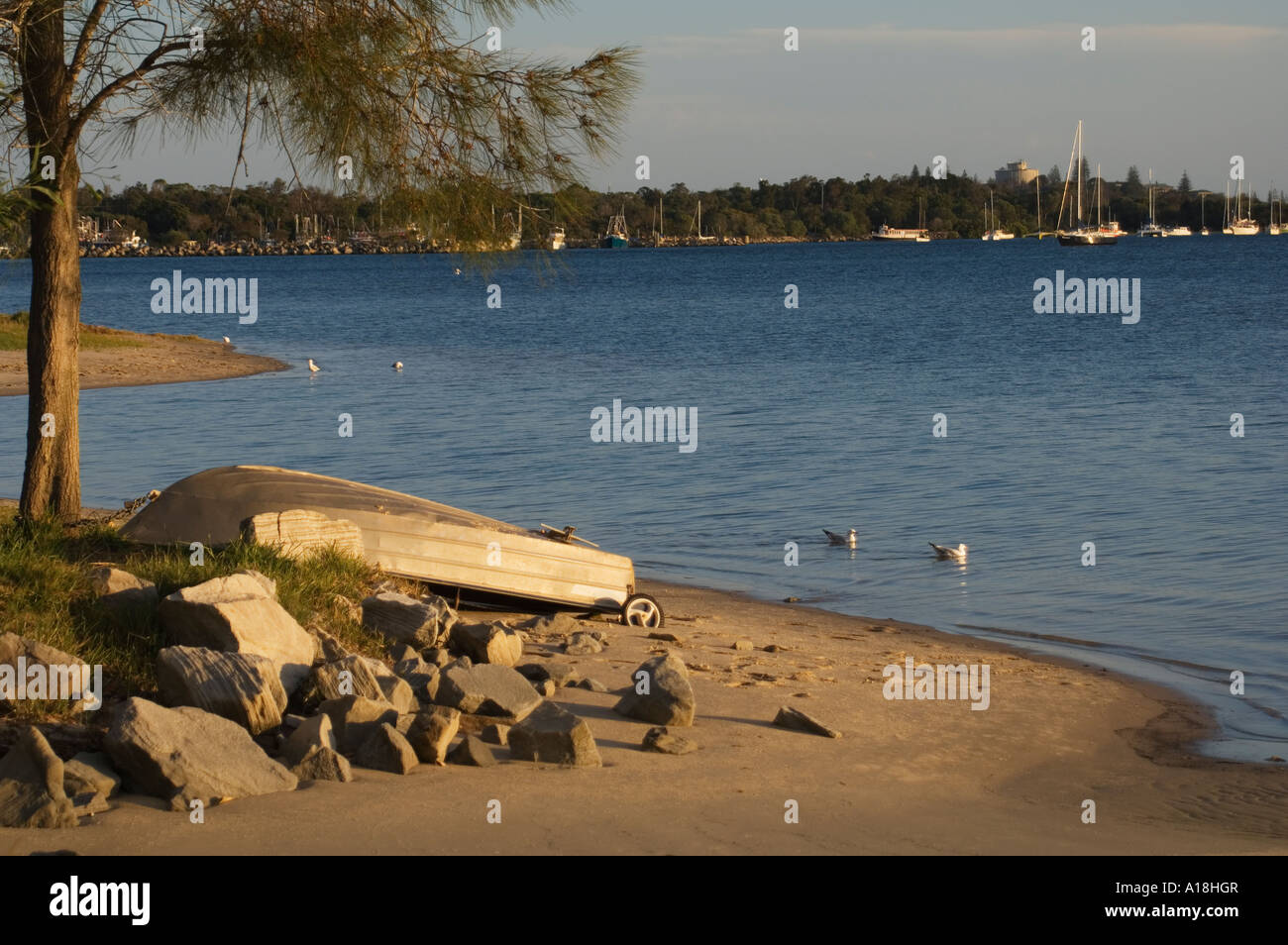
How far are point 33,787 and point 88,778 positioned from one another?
8.7 inches

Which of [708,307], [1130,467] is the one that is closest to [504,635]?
[1130,467]

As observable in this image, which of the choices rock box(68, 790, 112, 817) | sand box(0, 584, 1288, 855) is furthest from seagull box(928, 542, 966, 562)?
rock box(68, 790, 112, 817)

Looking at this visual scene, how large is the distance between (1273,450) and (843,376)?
15.3 meters

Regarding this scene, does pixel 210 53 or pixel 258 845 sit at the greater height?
pixel 210 53

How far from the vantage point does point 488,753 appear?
6398mm

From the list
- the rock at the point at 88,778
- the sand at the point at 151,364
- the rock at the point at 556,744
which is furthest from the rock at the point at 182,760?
the sand at the point at 151,364

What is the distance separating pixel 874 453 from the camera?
22.0m

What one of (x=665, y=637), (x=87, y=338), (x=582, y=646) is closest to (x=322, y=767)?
(x=582, y=646)

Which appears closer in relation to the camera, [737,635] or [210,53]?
[210,53]

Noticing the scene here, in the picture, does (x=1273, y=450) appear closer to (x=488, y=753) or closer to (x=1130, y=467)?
(x=1130, y=467)

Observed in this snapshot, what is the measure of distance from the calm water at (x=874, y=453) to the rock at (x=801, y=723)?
2577 millimetres

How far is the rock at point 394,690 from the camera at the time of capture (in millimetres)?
6766

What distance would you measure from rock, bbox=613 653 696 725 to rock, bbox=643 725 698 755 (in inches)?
15.3

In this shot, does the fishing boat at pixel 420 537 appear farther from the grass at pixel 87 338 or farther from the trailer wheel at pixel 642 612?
the grass at pixel 87 338
